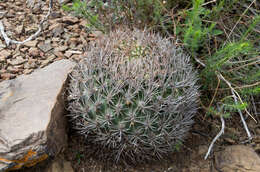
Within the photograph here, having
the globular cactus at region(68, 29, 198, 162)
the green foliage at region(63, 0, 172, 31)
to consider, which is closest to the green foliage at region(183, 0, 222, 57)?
the globular cactus at region(68, 29, 198, 162)

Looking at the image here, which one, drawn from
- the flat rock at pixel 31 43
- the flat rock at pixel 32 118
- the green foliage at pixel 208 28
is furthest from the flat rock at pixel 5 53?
the green foliage at pixel 208 28

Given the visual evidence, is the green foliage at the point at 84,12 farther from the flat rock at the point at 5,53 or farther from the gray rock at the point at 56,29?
the flat rock at the point at 5,53

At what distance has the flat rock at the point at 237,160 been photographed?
231cm

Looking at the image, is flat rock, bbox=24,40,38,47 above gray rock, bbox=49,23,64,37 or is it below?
below

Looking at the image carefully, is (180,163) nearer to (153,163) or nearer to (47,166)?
(153,163)

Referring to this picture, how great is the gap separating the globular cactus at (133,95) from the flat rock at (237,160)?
1.65 feet

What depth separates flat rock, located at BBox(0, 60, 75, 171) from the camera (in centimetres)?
→ 185

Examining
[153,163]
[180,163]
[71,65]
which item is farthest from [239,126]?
[71,65]

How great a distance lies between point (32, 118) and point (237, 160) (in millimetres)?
1652

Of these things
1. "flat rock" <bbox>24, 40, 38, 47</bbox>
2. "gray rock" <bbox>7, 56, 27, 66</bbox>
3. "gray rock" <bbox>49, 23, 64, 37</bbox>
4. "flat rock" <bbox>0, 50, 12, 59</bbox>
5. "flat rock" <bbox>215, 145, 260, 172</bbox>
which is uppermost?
"gray rock" <bbox>49, 23, 64, 37</bbox>

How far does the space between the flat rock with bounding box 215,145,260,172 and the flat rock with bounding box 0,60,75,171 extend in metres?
1.29

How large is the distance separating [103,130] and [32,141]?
468 mm

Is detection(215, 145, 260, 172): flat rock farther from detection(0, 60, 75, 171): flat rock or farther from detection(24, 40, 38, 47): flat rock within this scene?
detection(24, 40, 38, 47): flat rock

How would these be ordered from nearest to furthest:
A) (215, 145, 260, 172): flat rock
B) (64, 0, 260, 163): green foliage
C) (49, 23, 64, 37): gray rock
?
(215, 145, 260, 172): flat rock
(64, 0, 260, 163): green foliage
(49, 23, 64, 37): gray rock
